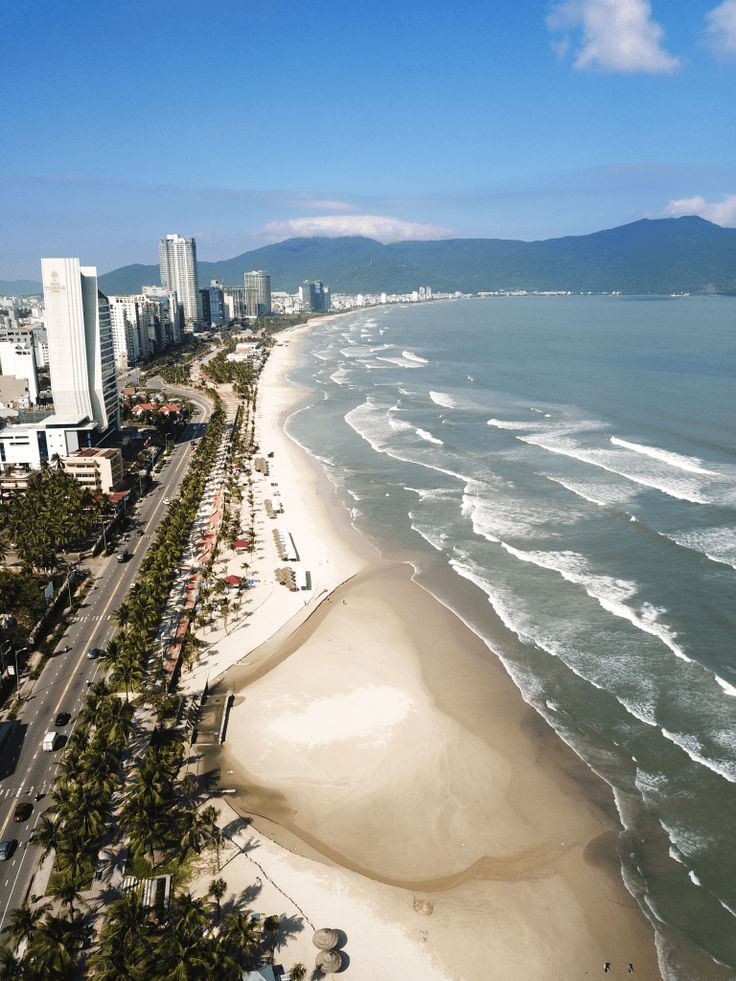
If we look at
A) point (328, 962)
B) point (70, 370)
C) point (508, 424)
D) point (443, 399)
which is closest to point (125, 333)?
point (443, 399)

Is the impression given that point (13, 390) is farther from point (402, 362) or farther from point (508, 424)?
point (402, 362)

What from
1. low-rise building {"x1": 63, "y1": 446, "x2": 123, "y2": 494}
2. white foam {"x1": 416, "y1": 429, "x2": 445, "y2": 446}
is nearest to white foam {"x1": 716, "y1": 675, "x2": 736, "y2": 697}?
white foam {"x1": 416, "y1": 429, "x2": 445, "y2": 446}

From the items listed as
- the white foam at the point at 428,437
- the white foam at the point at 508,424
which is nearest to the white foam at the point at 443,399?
the white foam at the point at 508,424

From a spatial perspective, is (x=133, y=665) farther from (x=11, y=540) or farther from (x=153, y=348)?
(x=153, y=348)

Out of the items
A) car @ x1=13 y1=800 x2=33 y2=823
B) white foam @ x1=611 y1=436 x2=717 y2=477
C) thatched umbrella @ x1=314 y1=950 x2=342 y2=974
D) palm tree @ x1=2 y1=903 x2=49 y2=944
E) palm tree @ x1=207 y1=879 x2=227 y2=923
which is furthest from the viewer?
white foam @ x1=611 y1=436 x2=717 y2=477

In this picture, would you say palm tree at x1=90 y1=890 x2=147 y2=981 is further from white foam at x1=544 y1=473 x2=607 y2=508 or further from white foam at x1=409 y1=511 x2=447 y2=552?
white foam at x1=544 y1=473 x2=607 y2=508

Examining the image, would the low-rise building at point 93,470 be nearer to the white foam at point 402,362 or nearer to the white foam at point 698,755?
the white foam at point 698,755
